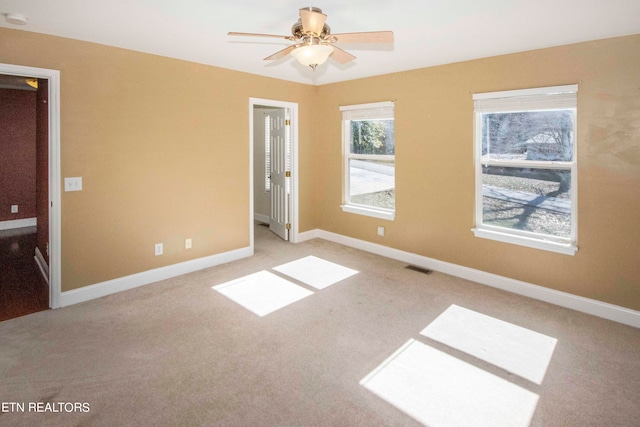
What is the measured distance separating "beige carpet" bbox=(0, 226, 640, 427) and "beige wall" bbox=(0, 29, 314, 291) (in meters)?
0.56

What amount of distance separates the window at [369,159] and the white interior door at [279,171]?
0.90 meters

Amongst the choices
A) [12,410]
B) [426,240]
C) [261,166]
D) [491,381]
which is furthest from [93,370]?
[261,166]

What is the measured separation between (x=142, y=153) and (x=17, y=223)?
4.33 metres

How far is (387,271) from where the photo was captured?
4.27 m

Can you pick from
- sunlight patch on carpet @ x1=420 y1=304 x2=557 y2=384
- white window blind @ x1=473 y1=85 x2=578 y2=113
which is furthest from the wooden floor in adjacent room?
white window blind @ x1=473 y1=85 x2=578 y2=113

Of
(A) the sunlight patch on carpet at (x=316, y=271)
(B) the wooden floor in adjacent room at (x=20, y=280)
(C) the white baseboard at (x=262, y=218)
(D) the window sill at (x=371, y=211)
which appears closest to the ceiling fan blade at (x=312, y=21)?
(A) the sunlight patch on carpet at (x=316, y=271)

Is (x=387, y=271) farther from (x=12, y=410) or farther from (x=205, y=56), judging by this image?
(x=12, y=410)

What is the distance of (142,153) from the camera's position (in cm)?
368

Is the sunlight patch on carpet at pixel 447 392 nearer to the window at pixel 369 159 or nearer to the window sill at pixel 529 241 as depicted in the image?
the window sill at pixel 529 241

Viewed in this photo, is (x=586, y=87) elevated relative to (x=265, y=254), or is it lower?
elevated

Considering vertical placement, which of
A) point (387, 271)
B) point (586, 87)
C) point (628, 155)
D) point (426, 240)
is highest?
point (586, 87)

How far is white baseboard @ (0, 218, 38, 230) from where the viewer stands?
6.04 metres

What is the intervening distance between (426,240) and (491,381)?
7.41ft

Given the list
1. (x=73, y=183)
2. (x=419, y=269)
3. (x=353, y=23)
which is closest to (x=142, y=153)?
(x=73, y=183)
